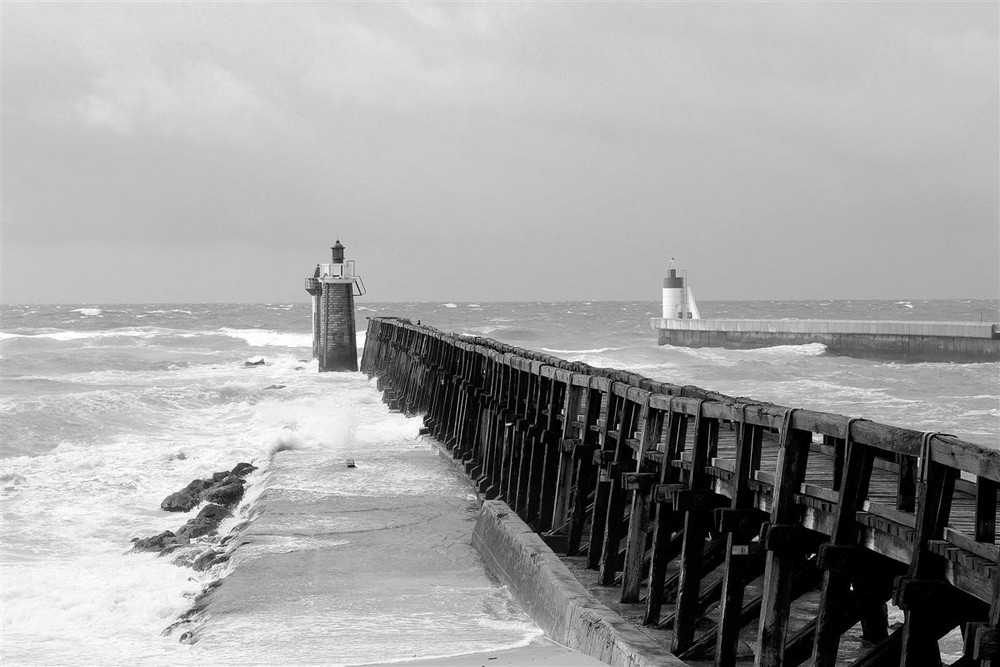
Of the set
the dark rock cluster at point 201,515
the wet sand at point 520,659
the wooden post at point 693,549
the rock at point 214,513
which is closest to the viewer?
the wooden post at point 693,549

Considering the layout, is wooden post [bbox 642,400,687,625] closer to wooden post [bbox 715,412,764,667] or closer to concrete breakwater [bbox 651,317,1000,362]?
wooden post [bbox 715,412,764,667]

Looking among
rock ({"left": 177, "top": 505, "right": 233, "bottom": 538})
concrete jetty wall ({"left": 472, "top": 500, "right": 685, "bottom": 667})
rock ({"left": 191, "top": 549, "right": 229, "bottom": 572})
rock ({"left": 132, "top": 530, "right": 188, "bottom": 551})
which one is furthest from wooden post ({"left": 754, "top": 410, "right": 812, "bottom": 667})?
rock ({"left": 177, "top": 505, "right": 233, "bottom": 538})

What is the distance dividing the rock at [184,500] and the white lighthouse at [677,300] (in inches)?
1778

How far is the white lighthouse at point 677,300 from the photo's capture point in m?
58.6

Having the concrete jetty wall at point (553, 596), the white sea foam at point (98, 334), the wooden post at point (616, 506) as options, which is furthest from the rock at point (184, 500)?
the white sea foam at point (98, 334)

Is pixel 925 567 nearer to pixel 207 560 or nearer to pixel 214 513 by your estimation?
pixel 207 560

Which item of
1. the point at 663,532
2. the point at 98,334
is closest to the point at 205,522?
the point at 663,532

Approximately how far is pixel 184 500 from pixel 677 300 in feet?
154

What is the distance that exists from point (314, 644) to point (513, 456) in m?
4.49

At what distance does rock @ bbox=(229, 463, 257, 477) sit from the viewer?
53.0ft

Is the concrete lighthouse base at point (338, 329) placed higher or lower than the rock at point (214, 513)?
higher

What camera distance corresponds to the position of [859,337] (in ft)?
157

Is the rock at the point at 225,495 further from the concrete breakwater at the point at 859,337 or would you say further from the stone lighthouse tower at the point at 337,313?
the concrete breakwater at the point at 859,337

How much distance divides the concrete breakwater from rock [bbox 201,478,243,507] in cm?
3393
